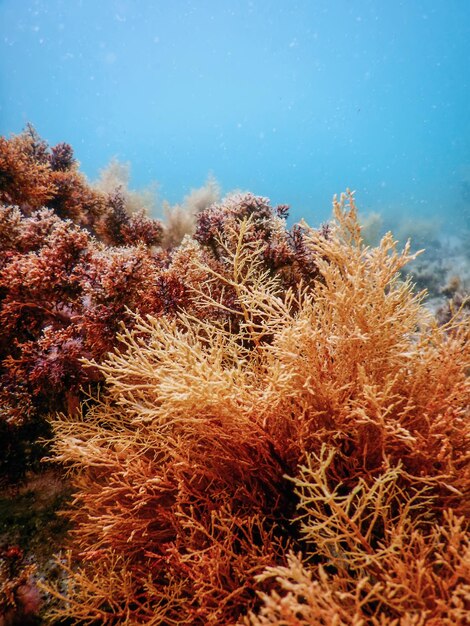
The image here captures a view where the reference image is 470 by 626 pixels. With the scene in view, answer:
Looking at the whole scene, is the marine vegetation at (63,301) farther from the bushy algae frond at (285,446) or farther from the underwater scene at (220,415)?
the bushy algae frond at (285,446)

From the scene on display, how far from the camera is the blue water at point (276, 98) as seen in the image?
106 meters

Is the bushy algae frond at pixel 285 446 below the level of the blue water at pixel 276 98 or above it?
below

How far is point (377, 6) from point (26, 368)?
161558 millimetres

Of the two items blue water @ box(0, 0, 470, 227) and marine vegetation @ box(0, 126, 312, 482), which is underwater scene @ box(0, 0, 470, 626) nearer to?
marine vegetation @ box(0, 126, 312, 482)

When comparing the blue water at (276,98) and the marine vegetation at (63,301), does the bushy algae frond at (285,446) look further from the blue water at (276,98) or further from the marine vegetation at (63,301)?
the blue water at (276,98)

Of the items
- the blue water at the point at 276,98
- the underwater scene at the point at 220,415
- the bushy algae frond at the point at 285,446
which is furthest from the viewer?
the blue water at the point at 276,98

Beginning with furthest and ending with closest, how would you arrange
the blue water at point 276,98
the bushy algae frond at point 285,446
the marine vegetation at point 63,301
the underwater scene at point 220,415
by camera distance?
the blue water at point 276,98, the marine vegetation at point 63,301, the bushy algae frond at point 285,446, the underwater scene at point 220,415

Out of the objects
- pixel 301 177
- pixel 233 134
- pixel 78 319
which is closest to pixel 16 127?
pixel 233 134

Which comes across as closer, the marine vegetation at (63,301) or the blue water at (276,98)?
the marine vegetation at (63,301)

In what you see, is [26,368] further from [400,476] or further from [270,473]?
[400,476]

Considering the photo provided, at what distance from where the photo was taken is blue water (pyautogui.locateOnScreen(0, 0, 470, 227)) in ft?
348

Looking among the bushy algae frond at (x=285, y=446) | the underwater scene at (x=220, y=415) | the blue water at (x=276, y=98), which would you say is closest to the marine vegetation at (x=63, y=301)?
the underwater scene at (x=220, y=415)

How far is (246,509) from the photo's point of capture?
1.75 m

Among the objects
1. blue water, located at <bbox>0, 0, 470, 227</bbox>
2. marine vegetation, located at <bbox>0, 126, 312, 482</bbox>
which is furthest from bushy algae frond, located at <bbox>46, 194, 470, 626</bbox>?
blue water, located at <bbox>0, 0, 470, 227</bbox>
